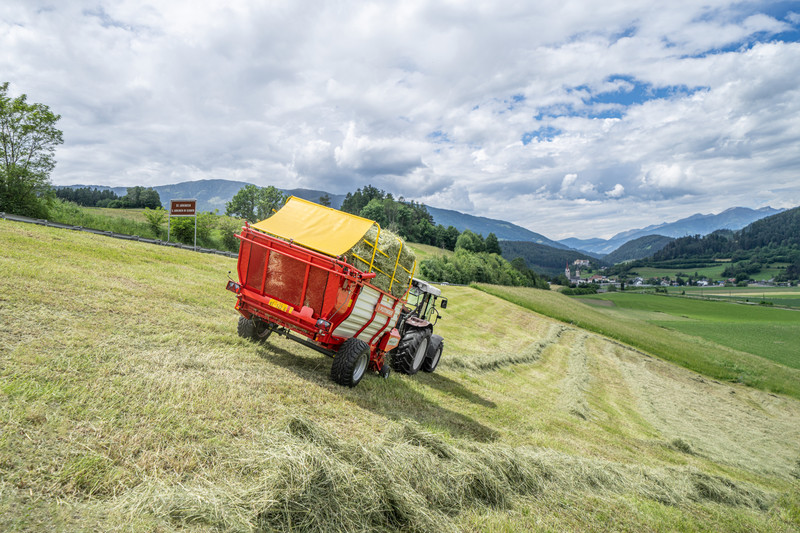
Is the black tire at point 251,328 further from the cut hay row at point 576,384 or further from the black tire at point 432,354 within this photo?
the cut hay row at point 576,384

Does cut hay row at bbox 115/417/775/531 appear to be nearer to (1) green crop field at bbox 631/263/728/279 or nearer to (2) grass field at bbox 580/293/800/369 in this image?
(2) grass field at bbox 580/293/800/369

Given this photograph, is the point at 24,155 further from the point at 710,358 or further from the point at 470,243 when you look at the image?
the point at 470,243

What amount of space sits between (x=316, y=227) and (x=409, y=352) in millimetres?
3720

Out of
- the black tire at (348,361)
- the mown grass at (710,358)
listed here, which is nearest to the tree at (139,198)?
the mown grass at (710,358)

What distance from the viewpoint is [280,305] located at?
696cm

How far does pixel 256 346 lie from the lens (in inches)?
309

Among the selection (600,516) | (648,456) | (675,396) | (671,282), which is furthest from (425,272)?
(671,282)

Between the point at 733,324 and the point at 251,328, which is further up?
the point at 251,328

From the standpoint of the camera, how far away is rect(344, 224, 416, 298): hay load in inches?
288

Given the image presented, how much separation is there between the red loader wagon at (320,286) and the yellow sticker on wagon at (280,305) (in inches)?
0.7

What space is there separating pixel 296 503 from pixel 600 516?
3.75 meters

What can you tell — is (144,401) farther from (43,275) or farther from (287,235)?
(43,275)

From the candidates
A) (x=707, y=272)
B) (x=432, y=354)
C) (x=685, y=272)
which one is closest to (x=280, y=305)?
(x=432, y=354)

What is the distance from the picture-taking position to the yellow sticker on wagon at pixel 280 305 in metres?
6.89
